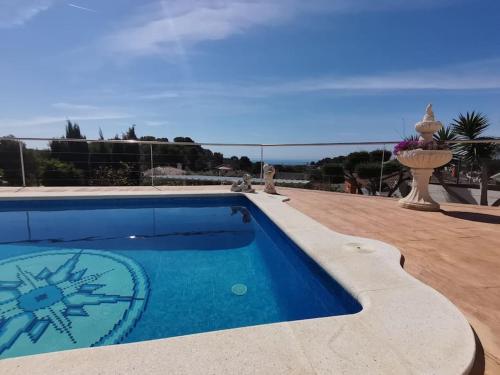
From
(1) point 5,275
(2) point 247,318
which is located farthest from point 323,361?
(1) point 5,275

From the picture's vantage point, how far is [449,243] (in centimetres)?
194

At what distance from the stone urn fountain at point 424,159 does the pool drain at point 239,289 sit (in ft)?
7.53

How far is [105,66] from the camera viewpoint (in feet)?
19.0

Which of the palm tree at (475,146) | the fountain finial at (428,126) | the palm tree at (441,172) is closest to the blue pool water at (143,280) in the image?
the fountain finial at (428,126)

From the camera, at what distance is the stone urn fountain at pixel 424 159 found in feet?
9.24

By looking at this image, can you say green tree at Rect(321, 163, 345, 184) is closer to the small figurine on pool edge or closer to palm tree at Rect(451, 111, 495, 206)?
the small figurine on pool edge

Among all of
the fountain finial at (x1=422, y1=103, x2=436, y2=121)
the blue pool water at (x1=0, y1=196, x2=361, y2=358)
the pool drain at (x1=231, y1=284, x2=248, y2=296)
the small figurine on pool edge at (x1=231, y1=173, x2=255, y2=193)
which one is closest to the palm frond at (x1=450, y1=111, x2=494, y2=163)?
the fountain finial at (x1=422, y1=103, x2=436, y2=121)

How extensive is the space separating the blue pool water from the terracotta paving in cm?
47

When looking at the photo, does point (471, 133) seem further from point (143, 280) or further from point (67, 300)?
point (67, 300)

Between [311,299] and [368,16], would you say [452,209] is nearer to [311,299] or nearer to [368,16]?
[311,299]

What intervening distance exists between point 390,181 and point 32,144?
23.4 ft

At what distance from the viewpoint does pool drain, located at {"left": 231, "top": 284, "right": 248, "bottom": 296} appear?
1771 millimetres

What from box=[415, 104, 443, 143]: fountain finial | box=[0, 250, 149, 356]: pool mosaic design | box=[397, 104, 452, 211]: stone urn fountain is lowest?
box=[0, 250, 149, 356]: pool mosaic design

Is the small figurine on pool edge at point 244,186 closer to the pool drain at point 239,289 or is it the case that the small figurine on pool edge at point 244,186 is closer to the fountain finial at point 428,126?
the fountain finial at point 428,126
